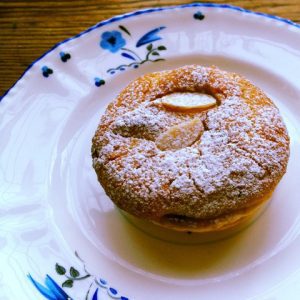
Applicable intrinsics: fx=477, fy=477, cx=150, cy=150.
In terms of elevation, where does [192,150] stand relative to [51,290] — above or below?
above

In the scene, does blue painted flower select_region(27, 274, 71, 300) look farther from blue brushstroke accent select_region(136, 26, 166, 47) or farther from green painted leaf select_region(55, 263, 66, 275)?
blue brushstroke accent select_region(136, 26, 166, 47)

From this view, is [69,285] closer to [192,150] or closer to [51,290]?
[51,290]

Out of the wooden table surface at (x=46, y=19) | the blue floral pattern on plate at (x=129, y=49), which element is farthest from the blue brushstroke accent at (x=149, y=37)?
the wooden table surface at (x=46, y=19)

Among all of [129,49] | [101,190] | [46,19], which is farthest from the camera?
[46,19]

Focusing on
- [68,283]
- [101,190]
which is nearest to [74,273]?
[68,283]

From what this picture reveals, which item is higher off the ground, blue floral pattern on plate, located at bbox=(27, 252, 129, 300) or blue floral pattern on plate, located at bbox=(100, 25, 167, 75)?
blue floral pattern on plate, located at bbox=(100, 25, 167, 75)

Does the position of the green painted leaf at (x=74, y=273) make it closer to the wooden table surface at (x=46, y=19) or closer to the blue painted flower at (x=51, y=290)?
the blue painted flower at (x=51, y=290)

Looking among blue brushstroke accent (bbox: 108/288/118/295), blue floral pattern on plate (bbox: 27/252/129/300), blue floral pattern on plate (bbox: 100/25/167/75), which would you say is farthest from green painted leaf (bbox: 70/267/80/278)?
blue floral pattern on plate (bbox: 100/25/167/75)
